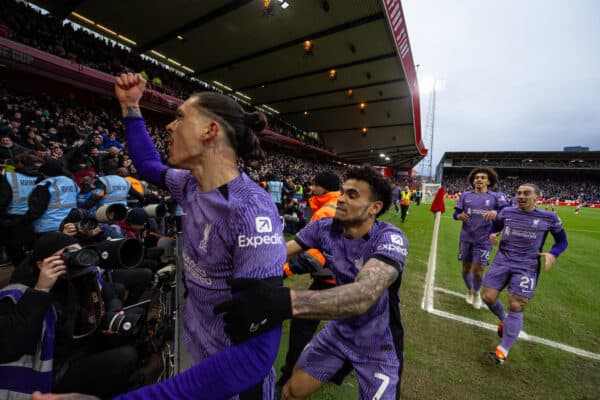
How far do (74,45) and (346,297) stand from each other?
772 inches

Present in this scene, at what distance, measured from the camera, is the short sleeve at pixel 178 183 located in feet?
4.91

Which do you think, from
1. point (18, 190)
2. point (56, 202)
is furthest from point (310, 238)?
point (18, 190)

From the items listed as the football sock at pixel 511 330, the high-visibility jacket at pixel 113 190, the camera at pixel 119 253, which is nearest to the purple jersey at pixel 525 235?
the football sock at pixel 511 330

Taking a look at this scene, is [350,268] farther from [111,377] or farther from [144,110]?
[144,110]

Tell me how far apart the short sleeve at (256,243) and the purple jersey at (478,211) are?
16.2 feet

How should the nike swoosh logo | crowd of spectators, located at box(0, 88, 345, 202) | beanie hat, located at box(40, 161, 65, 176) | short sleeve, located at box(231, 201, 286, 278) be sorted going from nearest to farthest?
the nike swoosh logo, short sleeve, located at box(231, 201, 286, 278), beanie hat, located at box(40, 161, 65, 176), crowd of spectators, located at box(0, 88, 345, 202)

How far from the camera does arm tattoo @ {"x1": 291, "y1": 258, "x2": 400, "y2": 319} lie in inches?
36.2

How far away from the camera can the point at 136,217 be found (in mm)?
2635

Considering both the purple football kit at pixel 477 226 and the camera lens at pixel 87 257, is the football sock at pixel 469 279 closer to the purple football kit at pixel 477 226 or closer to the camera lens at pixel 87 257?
the purple football kit at pixel 477 226

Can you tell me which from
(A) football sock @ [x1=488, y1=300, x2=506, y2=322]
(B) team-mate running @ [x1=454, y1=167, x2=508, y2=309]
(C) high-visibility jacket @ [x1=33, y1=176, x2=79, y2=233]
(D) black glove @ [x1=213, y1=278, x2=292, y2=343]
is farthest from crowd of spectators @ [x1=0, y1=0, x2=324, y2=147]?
(A) football sock @ [x1=488, y1=300, x2=506, y2=322]

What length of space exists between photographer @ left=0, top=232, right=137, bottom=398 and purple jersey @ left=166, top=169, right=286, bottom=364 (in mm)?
929

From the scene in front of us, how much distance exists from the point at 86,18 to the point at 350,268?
19770 mm

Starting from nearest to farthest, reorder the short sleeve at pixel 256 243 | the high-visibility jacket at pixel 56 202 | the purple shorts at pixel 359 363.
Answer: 1. the short sleeve at pixel 256 243
2. the purple shorts at pixel 359 363
3. the high-visibility jacket at pixel 56 202

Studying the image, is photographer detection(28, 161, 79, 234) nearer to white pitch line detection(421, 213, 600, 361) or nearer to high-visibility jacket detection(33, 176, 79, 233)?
high-visibility jacket detection(33, 176, 79, 233)
